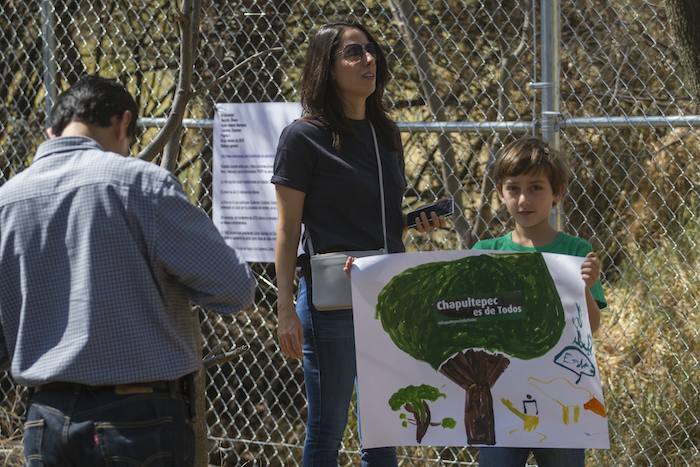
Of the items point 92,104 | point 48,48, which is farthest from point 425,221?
point 48,48

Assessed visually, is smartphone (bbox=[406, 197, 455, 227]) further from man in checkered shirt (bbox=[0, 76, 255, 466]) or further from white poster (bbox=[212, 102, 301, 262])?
white poster (bbox=[212, 102, 301, 262])

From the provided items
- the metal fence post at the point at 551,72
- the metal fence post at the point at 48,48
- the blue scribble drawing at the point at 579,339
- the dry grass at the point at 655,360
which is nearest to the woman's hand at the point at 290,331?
the blue scribble drawing at the point at 579,339

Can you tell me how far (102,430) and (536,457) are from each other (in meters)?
1.52

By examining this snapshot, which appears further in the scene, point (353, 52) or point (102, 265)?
point (353, 52)

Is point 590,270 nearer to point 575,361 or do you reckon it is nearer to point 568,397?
point 575,361

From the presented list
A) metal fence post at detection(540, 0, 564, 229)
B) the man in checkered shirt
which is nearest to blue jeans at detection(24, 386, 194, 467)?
the man in checkered shirt

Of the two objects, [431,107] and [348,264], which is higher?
[431,107]

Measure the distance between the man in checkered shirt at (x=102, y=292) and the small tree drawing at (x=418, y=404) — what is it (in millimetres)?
1013

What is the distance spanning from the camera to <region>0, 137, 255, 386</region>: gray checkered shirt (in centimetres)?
273

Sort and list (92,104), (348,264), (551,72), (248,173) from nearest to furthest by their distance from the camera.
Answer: (92,104) < (348,264) < (551,72) < (248,173)

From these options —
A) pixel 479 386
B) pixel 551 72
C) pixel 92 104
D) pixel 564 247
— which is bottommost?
pixel 479 386

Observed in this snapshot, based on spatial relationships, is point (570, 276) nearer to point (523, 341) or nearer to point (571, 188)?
point (523, 341)

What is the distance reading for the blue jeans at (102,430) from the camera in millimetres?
2701

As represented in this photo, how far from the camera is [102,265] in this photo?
2740 millimetres
